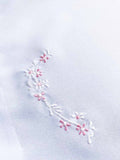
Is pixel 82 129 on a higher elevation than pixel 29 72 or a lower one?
lower

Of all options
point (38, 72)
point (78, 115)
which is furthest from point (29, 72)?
point (78, 115)

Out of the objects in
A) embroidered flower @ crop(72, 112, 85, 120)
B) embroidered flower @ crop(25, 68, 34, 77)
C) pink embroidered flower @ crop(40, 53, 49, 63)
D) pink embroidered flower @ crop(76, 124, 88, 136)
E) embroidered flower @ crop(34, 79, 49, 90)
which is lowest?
pink embroidered flower @ crop(76, 124, 88, 136)

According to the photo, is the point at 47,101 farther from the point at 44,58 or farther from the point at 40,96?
the point at 44,58

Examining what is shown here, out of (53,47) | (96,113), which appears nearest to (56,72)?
(53,47)

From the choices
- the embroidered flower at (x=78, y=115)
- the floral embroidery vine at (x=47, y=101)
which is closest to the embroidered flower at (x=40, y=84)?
the floral embroidery vine at (x=47, y=101)

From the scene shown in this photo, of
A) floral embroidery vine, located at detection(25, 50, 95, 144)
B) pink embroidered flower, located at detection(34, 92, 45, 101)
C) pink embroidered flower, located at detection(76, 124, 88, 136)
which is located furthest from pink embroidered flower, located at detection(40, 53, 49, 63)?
pink embroidered flower, located at detection(76, 124, 88, 136)

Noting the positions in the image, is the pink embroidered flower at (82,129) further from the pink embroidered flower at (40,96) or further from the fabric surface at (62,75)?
the pink embroidered flower at (40,96)

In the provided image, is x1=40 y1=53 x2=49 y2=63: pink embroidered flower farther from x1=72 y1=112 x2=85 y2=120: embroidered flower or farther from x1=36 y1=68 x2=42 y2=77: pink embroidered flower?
x1=72 y1=112 x2=85 y2=120: embroidered flower
